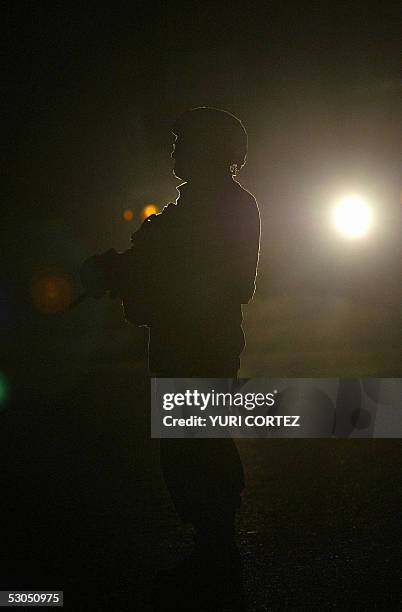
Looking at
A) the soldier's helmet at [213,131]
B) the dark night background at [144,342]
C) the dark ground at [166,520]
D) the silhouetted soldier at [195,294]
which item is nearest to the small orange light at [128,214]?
the dark night background at [144,342]

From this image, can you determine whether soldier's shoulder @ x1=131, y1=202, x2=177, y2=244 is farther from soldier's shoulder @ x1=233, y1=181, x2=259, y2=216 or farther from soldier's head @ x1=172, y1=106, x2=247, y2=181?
soldier's shoulder @ x1=233, y1=181, x2=259, y2=216

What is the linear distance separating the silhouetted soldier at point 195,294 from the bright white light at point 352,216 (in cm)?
2977

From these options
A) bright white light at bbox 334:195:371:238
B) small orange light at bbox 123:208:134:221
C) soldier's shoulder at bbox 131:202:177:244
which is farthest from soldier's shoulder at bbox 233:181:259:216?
bright white light at bbox 334:195:371:238

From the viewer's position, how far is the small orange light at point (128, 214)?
3169 centimetres

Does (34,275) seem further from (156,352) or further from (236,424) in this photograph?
(156,352)

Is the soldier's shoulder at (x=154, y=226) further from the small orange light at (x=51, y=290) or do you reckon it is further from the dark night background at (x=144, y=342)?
the small orange light at (x=51, y=290)

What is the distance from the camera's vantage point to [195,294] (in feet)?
15.3

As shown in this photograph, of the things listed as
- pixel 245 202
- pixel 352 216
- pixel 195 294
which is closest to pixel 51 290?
pixel 352 216

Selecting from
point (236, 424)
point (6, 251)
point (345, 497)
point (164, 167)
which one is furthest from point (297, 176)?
point (345, 497)

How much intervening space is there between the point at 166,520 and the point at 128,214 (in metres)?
27.0

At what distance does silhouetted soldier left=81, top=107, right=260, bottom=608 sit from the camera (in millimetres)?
4645

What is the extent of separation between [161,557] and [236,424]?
3922 mm

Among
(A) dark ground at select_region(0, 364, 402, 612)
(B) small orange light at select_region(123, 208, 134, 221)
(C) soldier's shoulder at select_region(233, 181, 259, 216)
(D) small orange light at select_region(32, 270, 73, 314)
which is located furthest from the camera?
(B) small orange light at select_region(123, 208, 134, 221)

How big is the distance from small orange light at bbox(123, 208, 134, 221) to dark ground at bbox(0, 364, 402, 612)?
2342 centimetres
